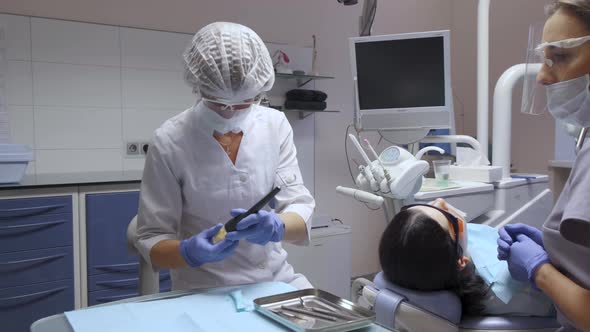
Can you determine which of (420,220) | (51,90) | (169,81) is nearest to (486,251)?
(420,220)

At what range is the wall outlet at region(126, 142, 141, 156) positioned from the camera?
2.91 m

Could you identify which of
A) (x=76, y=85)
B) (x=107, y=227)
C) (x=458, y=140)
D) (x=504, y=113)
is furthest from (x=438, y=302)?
(x=76, y=85)

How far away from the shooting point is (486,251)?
1.50 m

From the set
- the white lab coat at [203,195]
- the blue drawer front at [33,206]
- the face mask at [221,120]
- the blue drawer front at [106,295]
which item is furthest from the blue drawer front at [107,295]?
the face mask at [221,120]

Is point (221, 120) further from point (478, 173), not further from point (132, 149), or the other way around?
point (132, 149)

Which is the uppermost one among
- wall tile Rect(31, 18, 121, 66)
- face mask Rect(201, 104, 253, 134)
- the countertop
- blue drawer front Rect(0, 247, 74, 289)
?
wall tile Rect(31, 18, 121, 66)

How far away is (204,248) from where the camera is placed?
110 cm

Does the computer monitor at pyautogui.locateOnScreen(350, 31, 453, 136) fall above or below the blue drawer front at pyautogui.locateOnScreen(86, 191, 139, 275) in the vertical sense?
above

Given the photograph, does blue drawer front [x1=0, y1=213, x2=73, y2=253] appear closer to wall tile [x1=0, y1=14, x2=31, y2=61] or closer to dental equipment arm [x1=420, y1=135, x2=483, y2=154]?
wall tile [x1=0, y1=14, x2=31, y2=61]

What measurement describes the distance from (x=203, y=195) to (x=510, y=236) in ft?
2.93

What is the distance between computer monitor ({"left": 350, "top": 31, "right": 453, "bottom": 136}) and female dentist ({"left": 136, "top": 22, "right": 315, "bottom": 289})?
0.86 meters

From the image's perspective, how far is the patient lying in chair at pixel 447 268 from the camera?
4.00 ft

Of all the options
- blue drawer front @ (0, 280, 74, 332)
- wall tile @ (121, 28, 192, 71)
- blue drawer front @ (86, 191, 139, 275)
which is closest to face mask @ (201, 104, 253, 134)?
blue drawer front @ (86, 191, 139, 275)

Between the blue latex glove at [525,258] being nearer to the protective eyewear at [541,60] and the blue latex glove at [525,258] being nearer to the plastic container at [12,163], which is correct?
the protective eyewear at [541,60]
